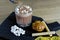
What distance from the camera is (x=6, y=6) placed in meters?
1.29

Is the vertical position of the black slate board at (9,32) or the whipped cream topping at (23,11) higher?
the whipped cream topping at (23,11)

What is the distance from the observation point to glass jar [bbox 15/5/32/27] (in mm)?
969

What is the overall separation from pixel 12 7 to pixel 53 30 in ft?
1.28

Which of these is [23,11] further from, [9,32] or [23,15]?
[9,32]

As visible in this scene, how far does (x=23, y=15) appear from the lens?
969 millimetres

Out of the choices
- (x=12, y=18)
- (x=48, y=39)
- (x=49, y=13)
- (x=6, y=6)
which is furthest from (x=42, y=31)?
(x=6, y=6)

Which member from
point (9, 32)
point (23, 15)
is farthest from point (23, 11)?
point (9, 32)

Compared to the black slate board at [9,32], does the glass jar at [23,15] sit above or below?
above

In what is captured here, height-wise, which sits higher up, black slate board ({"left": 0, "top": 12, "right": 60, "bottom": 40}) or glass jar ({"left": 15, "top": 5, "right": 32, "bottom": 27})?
glass jar ({"left": 15, "top": 5, "right": 32, "bottom": 27})

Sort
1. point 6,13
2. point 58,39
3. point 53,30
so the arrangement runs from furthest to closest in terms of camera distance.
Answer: point 6,13, point 53,30, point 58,39

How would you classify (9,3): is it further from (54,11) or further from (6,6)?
(54,11)

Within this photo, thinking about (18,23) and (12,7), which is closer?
(18,23)

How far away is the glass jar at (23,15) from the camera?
3.18ft

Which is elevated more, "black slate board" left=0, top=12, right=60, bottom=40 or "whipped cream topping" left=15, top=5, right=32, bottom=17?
"whipped cream topping" left=15, top=5, right=32, bottom=17
